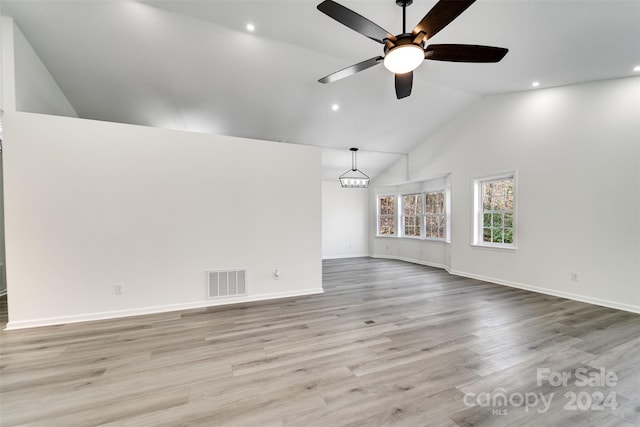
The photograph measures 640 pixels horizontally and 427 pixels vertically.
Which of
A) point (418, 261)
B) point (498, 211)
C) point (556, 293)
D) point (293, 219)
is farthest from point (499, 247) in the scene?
point (293, 219)

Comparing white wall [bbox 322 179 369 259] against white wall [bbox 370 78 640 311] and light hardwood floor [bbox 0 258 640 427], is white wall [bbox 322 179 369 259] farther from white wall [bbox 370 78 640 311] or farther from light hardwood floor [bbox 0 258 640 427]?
light hardwood floor [bbox 0 258 640 427]

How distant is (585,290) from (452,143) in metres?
3.76

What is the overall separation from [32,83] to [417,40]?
200 inches

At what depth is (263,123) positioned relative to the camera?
5.53 metres

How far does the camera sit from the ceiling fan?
1892 millimetres

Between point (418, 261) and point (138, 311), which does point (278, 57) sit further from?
point (418, 261)

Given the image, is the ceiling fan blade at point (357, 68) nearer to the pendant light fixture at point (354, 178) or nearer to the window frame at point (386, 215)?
the pendant light fixture at point (354, 178)

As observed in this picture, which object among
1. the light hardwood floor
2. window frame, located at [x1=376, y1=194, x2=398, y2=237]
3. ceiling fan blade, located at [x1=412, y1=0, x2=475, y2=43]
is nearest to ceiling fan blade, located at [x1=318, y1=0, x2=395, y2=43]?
ceiling fan blade, located at [x1=412, y1=0, x2=475, y2=43]

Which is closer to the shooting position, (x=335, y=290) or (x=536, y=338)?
(x=536, y=338)

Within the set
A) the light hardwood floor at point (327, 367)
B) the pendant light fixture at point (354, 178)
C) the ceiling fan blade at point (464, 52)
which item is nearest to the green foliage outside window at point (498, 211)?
the light hardwood floor at point (327, 367)

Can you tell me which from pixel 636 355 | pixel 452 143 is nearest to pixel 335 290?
pixel 636 355

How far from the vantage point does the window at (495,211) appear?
5176mm

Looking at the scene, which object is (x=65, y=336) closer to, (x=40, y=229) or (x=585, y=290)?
(x=40, y=229)

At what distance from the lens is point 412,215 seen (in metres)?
8.06
